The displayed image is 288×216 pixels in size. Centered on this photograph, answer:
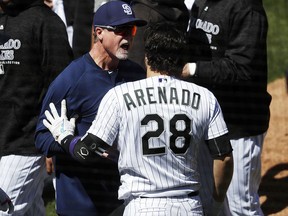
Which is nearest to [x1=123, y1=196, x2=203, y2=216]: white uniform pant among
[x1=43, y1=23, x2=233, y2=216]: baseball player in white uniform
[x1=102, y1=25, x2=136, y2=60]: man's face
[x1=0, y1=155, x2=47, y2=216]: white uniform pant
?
[x1=43, y1=23, x2=233, y2=216]: baseball player in white uniform

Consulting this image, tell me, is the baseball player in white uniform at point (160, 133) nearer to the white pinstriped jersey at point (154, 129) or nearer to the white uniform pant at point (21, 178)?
the white pinstriped jersey at point (154, 129)

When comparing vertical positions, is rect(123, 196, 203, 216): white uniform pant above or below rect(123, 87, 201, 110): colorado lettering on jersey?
below

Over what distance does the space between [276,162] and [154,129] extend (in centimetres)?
402

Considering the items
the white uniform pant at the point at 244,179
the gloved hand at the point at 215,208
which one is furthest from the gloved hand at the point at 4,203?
the white uniform pant at the point at 244,179

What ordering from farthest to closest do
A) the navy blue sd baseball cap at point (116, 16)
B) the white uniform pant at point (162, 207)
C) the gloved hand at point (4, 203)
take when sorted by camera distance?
the gloved hand at point (4, 203) → the navy blue sd baseball cap at point (116, 16) → the white uniform pant at point (162, 207)

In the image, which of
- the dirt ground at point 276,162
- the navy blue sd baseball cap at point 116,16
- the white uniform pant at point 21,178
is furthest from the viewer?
the dirt ground at point 276,162

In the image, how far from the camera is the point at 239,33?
6.41 meters

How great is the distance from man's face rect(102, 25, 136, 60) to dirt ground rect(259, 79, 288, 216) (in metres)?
2.58

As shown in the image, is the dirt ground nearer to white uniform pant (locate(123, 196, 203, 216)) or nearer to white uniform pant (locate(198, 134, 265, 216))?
white uniform pant (locate(198, 134, 265, 216))

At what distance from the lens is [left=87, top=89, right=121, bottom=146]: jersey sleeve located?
5117 mm

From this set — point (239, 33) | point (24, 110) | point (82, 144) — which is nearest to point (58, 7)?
point (24, 110)

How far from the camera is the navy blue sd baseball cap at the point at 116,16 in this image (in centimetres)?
580

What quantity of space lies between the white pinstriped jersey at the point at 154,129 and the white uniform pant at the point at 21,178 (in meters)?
1.58

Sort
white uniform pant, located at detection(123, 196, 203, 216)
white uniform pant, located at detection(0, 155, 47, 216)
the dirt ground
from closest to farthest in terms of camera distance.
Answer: white uniform pant, located at detection(123, 196, 203, 216) < white uniform pant, located at detection(0, 155, 47, 216) < the dirt ground
